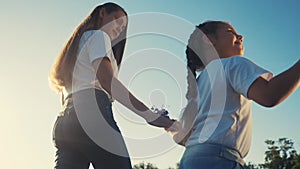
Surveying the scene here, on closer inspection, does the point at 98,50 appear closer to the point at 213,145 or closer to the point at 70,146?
the point at 70,146

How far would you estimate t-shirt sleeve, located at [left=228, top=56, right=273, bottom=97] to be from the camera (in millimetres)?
2633

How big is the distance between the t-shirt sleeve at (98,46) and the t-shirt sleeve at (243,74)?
1.09 metres

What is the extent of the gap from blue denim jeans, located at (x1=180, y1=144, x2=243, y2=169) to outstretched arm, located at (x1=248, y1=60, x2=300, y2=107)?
1.23ft

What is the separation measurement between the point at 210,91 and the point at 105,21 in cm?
127

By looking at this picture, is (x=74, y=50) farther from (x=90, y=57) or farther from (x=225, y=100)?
(x=225, y=100)

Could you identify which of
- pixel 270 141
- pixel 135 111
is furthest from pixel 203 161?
pixel 270 141

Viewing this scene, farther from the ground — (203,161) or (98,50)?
(98,50)

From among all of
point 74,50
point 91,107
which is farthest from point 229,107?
point 74,50

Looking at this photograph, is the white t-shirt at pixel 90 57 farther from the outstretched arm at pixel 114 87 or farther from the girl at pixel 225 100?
the girl at pixel 225 100

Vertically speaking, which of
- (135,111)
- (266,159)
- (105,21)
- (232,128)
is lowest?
(232,128)

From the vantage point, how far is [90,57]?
3.64 metres

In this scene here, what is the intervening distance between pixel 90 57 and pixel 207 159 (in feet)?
4.28

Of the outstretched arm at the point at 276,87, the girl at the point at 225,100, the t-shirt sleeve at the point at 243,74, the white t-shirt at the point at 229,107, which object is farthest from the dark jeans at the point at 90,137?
the outstretched arm at the point at 276,87

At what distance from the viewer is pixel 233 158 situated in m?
2.74
